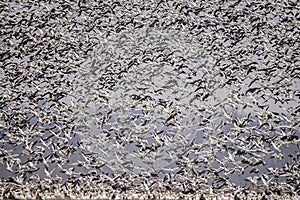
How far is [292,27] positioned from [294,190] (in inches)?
26.4

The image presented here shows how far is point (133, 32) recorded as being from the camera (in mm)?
1760

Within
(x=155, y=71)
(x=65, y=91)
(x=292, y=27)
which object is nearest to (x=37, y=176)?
(x=65, y=91)

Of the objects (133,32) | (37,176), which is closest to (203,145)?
(133,32)

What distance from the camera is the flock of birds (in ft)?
5.27

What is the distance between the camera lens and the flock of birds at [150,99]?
5.27 ft

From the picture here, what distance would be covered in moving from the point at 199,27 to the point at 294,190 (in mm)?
762

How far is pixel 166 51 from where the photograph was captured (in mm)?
1719

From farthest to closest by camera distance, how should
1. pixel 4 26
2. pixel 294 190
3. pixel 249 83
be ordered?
1. pixel 4 26
2. pixel 249 83
3. pixel 294 190

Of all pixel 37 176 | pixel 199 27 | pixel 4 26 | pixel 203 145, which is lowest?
pixel 37 176

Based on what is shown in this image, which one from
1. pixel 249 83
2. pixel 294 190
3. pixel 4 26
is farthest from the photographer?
pixel 4 26

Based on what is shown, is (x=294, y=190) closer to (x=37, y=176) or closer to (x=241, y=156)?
(x=241, y=156)

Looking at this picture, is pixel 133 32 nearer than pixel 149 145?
No

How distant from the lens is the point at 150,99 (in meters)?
1.68

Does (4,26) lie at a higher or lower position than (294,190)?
higher
